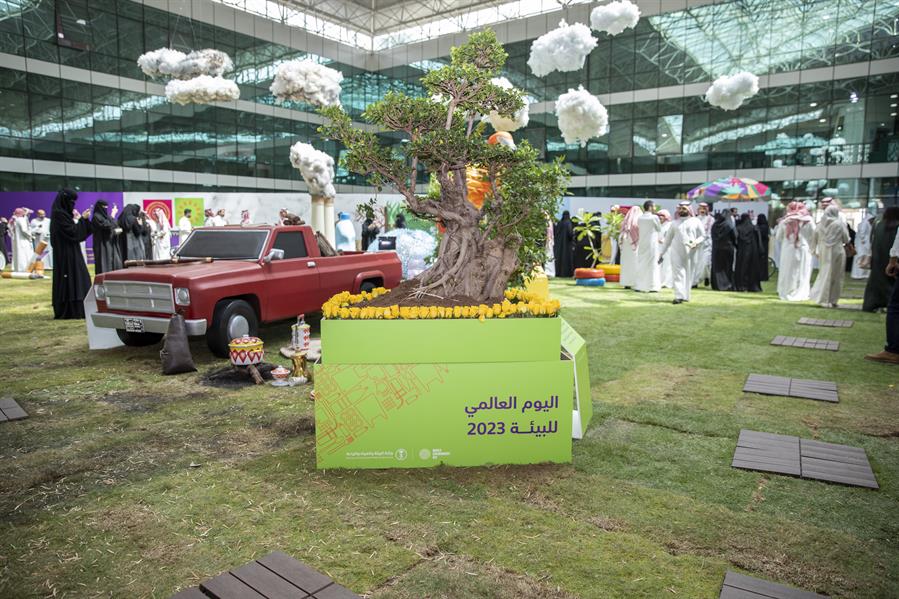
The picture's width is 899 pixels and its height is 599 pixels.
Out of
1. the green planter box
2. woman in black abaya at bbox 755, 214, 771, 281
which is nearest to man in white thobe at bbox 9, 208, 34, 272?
the green planter box

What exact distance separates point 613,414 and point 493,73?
3195mm

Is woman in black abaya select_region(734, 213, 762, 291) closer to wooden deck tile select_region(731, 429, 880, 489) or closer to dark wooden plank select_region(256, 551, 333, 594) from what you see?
wooden deck tile select_region(731, 429, 880, 489)

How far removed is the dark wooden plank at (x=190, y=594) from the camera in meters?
2.77

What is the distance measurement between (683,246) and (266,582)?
43.3ft

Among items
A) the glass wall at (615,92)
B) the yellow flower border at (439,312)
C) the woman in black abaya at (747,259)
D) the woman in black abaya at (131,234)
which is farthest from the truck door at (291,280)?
the glass wall at (615,92)

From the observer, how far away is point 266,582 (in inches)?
114

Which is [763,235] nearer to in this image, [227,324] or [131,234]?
[227,324]

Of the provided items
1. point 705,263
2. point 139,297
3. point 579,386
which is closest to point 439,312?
point 579,386

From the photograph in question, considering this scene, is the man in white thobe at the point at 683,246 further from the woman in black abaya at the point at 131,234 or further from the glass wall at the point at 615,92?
the glass wall at the point at 615,92

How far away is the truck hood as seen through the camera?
24.1 feet

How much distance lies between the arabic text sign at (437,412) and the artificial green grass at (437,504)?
0.54 feet

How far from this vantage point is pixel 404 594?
9.49 feet

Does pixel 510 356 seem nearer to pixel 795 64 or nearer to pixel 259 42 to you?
pixel 795 64

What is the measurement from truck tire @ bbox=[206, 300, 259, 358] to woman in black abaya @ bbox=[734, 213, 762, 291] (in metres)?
13.4
